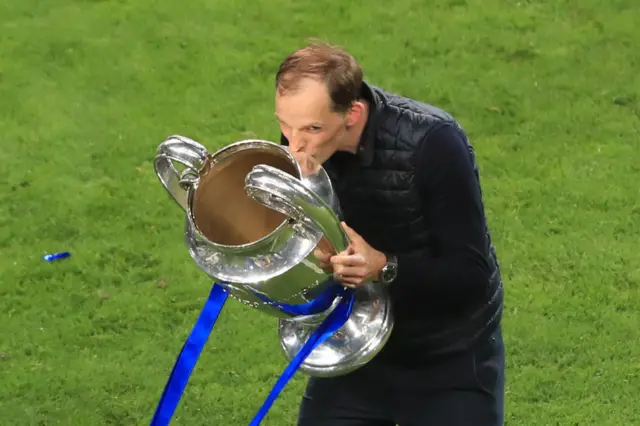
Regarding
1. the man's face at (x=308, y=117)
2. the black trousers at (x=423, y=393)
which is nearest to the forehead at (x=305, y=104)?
the man's face at (x=308, y=117)

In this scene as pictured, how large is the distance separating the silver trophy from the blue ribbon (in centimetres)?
2

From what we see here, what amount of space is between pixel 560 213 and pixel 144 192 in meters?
1.90

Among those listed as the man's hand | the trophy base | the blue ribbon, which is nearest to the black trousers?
the trophy base

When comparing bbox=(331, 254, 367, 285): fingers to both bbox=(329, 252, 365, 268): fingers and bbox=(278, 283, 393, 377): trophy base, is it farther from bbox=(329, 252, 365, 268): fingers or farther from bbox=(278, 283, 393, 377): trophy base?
bbox=(278, 283, 393, 377): trophy base

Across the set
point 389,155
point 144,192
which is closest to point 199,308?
point 144,192

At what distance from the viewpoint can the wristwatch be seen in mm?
1922

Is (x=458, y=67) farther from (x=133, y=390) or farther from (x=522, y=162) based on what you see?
(x=133, y=390)

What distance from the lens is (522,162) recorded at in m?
4.61

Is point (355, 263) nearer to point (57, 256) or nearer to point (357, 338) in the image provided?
point (357, 338)

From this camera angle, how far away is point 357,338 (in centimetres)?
207

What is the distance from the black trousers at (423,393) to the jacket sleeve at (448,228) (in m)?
0.18

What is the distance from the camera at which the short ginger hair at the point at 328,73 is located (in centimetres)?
183

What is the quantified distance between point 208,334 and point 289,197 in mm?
480

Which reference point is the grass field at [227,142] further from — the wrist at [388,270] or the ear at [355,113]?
the ear at [355,113]
